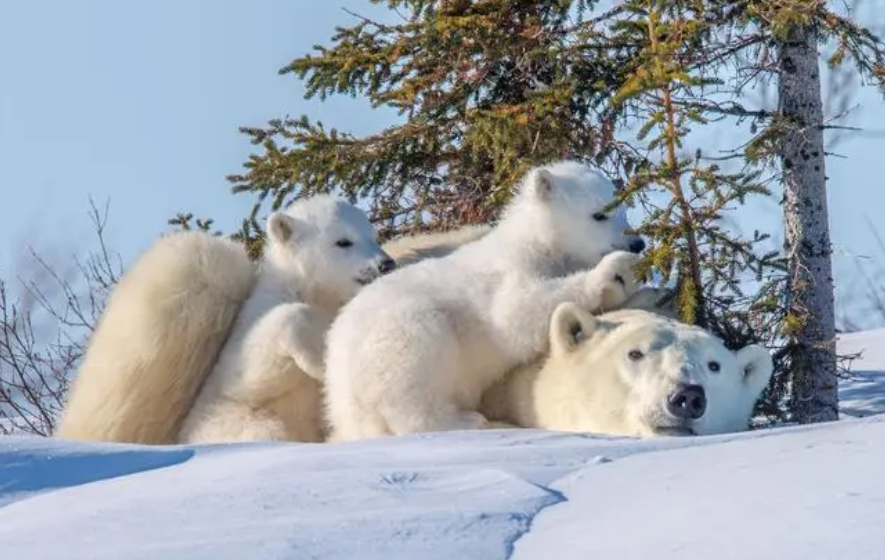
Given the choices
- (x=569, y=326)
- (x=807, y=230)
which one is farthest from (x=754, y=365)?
(x=807, y=230)

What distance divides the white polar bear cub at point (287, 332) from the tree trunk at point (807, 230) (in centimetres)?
215

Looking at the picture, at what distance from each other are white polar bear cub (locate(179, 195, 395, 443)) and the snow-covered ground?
1.56 m

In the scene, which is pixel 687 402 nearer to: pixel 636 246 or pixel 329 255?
pixel 636 246

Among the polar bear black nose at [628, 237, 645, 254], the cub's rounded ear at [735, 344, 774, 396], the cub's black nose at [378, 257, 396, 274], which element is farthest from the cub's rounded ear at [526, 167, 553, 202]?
the cub's rounded ear at [735, 344, 774, 396]

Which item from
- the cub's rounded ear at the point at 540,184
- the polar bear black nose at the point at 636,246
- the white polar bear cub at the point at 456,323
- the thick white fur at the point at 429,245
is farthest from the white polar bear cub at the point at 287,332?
the polar bear black nose at the point at 636,246

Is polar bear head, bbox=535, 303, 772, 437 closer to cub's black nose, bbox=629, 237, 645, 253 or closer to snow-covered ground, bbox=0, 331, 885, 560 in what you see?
cub's black nose, bbox=629, 237, 645, 253

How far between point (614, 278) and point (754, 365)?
70cm

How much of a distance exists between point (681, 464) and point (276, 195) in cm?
552

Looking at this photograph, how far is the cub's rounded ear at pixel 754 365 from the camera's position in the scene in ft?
21.5

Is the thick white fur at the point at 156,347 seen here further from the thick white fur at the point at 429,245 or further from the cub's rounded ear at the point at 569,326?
the cub's rounded ear at the point at 569,326

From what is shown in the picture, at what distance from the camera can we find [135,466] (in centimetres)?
541

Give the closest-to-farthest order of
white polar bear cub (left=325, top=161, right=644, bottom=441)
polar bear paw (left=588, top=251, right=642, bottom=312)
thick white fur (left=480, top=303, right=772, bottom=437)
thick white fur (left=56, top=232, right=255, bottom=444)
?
thick white fur (left=480, top=303, right=772, bottom=437)
white polar bear cub (left=325, top=161, right=644, bottom=441)
polar bear paw (left=588, top=251, right=642, bottom=312)
thick white fur (left=56, top=232, right=255, bottom=444)

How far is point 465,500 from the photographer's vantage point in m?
4.24

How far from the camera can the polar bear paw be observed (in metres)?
6.64
